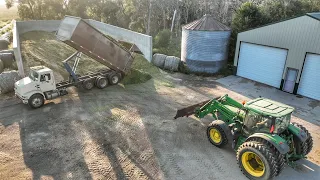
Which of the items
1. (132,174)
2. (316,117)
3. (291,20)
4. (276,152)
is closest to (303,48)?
(291,20)

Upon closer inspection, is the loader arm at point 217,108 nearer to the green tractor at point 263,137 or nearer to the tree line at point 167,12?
the green tractor at point 263,137

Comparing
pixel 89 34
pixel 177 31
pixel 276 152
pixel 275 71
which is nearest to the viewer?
pixel 276 152

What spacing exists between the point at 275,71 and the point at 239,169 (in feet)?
36.2

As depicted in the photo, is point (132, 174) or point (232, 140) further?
point (232, 140)

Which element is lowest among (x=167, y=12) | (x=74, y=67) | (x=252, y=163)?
(x=252, y=163)

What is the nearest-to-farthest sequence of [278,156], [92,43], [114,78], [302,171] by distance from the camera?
[278,156] < [302,171] < [92,43] < [114,78]

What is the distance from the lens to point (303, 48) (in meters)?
15.9

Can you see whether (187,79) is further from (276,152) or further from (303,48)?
(276,152)

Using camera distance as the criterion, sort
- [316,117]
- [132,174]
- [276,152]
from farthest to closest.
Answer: [316,117], [132,174], [276,152]

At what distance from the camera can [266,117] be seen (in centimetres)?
859

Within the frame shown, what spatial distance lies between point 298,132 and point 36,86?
13.1 meters

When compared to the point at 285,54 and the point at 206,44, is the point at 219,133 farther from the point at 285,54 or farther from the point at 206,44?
the point at 206,44

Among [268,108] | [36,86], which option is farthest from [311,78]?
[36,86]

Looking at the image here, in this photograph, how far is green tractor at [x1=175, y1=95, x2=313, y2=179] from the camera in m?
8.09
